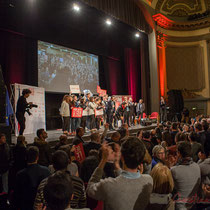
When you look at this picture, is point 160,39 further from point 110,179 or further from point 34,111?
point 110,179

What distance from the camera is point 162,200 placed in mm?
1431

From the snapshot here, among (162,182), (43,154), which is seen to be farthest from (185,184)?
(43,154)

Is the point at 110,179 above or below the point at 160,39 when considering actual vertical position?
below

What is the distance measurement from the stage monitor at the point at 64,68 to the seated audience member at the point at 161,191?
7871 mm

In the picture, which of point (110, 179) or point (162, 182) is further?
point (162, 182)

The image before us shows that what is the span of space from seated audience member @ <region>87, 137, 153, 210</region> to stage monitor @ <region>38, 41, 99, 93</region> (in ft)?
26.3

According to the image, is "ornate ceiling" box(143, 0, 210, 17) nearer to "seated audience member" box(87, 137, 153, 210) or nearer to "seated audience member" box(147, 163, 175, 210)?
"seated audience member" box(147, 163, 175, 210)

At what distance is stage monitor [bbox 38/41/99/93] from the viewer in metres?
8.84

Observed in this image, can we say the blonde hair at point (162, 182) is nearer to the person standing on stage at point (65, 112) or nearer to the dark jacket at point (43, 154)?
the dark jacket at point (43, 154)

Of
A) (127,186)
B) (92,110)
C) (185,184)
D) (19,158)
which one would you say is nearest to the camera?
(127,186)

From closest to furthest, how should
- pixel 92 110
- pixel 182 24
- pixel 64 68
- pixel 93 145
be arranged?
1. pixel 93 145
2. pixel 92 110
3. pixel 64 68
4. pixel 182 24

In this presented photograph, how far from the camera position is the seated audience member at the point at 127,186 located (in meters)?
1.18

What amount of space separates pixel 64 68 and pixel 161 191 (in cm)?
870

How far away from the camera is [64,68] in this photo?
962 centimetres
